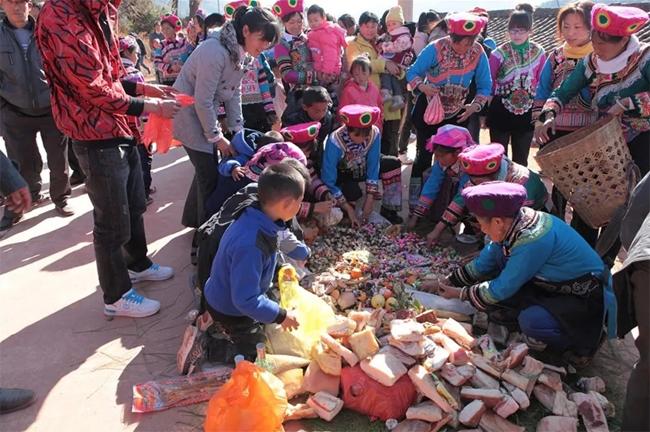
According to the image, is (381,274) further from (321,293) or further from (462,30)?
(462,30)

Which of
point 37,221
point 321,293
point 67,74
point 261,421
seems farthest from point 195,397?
point 37,221

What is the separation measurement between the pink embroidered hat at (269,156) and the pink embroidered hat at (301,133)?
1.86 feet

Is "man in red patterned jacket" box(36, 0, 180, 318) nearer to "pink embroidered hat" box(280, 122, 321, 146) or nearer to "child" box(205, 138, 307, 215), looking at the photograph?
"child" box(205, 138, 307, 215)

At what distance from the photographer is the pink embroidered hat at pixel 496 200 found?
250cm

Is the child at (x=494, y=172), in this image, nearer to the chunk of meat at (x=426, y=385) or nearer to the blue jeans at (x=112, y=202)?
the chunk of meat at (x=426, y=385)

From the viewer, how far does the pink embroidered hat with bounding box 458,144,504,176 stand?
10.7 ft

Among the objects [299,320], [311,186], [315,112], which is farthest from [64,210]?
[299,320]

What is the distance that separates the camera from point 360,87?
198 inches

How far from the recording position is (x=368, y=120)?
4.08 m

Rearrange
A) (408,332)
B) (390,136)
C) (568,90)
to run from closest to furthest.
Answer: (408,332) → (568,90) → (390,136)

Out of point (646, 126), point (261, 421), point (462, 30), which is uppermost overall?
point (462, 30)

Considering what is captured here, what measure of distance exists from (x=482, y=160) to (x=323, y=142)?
1.63 metres

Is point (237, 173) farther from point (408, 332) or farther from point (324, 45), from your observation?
point (324, 45)

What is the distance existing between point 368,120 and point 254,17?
1302 millimetres
